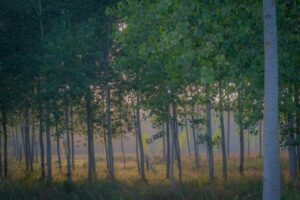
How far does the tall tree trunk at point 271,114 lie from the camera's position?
7.31 meters

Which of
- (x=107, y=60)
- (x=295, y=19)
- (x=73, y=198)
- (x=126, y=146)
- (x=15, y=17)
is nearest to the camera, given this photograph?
(x=295, y=19)

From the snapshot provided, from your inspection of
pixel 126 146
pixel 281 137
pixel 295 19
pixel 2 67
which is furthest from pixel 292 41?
pixel 126 146

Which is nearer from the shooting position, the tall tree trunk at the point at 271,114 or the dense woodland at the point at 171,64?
the tall tree trunk at the point at 271,114

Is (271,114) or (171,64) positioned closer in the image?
(271,114)

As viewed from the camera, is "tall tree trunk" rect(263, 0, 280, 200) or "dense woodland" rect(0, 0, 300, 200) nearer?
"tall tree trunk" rect(263, 0, 280, 200)

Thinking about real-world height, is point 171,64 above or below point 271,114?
above

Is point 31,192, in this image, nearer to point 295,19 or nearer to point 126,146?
point 295,19

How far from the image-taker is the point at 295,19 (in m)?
9.80

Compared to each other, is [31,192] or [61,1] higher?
[61,1]

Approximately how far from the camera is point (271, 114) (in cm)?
730

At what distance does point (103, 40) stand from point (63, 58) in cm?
353

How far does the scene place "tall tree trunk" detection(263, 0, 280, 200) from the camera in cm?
731

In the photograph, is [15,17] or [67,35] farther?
[15,17]

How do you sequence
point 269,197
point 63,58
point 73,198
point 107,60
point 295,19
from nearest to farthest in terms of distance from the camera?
point 269,197, point 295,19, point 73,198, point 63,58, point 107,60
